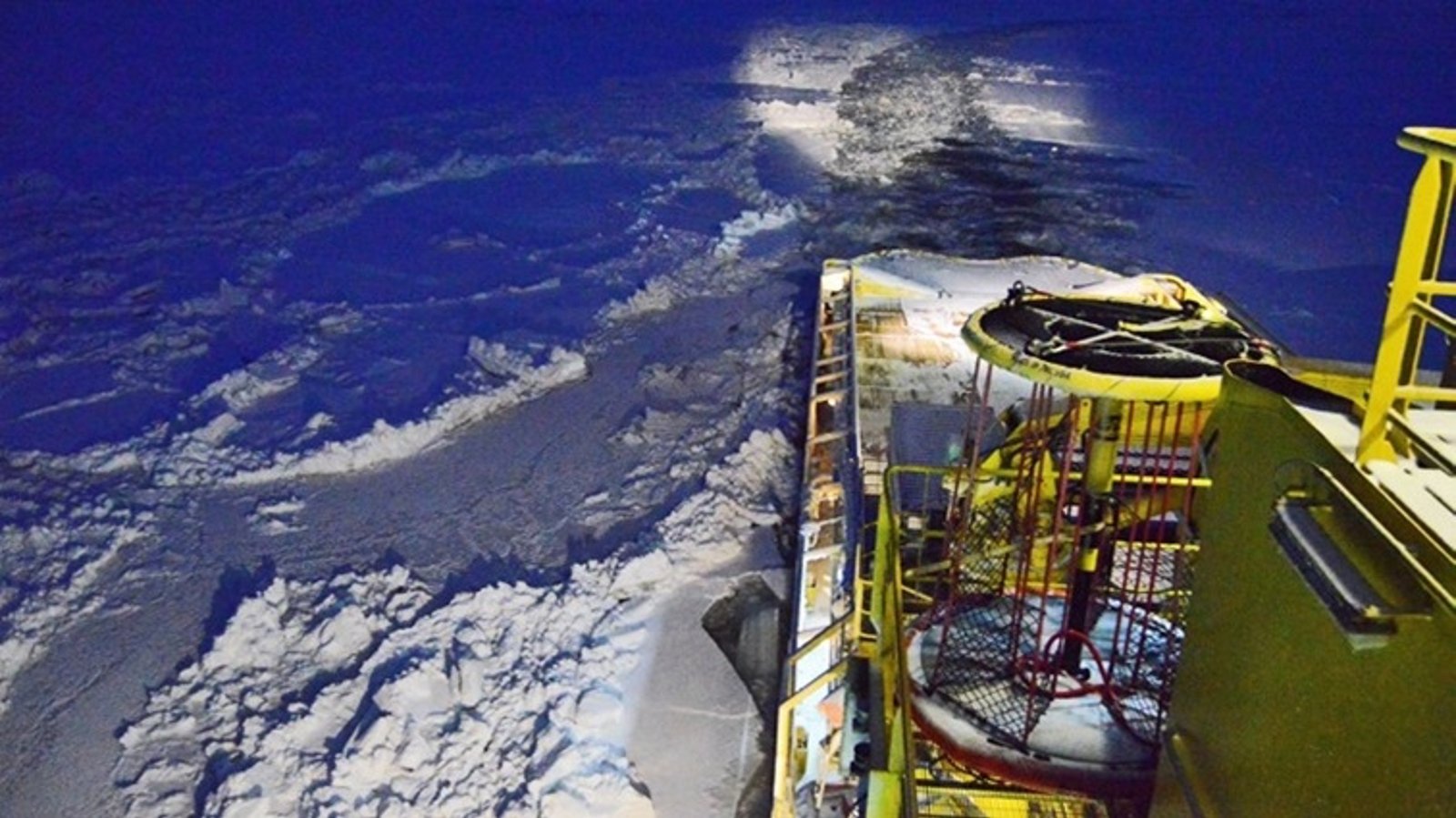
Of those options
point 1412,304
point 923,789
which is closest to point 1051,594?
point 923,789

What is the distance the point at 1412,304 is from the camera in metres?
2.26

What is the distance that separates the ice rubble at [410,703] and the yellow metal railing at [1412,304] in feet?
16.2

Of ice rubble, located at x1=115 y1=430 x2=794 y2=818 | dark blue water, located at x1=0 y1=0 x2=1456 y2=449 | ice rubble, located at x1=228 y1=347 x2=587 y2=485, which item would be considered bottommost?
ice rubble, located at x1=115 y1=430 x2=794 y2=818

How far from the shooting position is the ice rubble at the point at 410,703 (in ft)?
20.3

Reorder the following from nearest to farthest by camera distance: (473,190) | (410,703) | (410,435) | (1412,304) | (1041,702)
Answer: (1412,304) < (1041,702) < (410,703) < (410,435) < (473,190)

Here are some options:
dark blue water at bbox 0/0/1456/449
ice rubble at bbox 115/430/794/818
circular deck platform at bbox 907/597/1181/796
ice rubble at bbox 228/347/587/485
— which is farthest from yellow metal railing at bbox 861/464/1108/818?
dark blue water at bbox 0/0/1456/449

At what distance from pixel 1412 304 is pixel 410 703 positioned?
589cm

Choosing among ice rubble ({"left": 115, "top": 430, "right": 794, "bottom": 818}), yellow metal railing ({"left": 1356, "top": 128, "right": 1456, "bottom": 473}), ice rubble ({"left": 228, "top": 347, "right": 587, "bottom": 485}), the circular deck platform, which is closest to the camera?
yellow metal railing ({"left": 1356, "top": 128, "right": 1456, "bottom": 473})

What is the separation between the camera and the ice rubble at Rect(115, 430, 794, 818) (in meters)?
6.18

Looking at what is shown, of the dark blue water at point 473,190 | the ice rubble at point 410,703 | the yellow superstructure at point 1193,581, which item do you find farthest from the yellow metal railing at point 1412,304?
the dark blue water at point 473,190

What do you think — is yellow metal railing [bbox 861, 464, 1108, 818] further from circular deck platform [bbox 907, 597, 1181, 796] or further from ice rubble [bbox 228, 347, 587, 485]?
ice rubble [bbox 228, 347, 587, 485]

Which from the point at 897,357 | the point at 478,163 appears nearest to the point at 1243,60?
the point at 478,163

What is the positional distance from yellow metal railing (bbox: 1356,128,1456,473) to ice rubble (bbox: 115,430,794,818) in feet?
16.2

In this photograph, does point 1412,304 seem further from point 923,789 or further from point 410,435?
point 410,435
